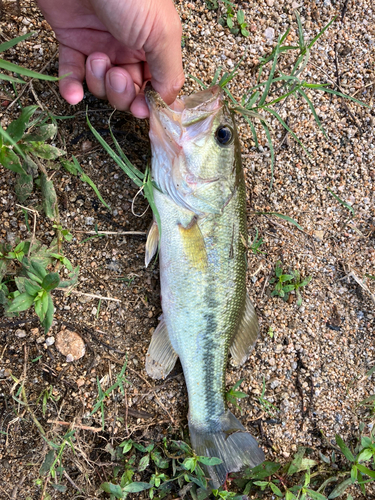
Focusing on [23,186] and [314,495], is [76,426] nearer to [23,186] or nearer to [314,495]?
[23,186]

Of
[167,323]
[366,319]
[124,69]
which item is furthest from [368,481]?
[124,69]

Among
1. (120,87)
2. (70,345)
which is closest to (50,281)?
(70,345)

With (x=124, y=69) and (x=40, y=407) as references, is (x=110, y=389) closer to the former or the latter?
(x=40, y=407)

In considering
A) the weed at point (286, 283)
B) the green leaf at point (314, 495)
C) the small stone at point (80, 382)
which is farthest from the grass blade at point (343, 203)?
the small stone at point (80, 382)

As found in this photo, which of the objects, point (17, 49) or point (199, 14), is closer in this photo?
point (17, 49)

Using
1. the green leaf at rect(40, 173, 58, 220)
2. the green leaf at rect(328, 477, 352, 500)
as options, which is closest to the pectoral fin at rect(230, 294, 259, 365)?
the green leaf at rect(328, 477, 352, 500)

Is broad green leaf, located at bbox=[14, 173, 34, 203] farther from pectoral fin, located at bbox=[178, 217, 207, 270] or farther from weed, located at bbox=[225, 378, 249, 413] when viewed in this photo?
weed, located at bbox=[225, 378, 249, 413]

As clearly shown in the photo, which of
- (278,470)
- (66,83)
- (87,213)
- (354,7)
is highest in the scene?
(354,7)
